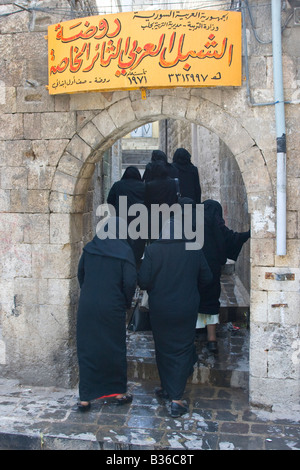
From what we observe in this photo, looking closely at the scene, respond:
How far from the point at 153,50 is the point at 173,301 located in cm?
221

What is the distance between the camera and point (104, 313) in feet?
14.4

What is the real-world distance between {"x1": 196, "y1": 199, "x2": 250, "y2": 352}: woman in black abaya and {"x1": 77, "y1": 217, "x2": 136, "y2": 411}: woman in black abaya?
3.58 ft

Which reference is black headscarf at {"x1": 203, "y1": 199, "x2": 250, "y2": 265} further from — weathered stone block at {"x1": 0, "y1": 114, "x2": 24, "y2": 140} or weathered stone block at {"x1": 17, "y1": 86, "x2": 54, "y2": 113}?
weathered stone block at {"x1": 0, "y1": 114, "x2": 24, "y2": 140}

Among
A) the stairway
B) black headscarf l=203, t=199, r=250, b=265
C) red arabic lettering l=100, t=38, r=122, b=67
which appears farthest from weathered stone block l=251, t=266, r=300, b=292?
red arabic lettering l=100, t=38, r=122, b=67

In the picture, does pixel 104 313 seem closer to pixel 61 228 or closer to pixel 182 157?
pixel 61 228

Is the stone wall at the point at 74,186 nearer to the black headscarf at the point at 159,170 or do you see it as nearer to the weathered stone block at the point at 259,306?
the weathered stone block at the point at 259,306

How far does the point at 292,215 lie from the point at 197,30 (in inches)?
70.9

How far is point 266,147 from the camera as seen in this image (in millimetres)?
4453

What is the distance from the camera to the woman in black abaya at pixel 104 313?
439 cm

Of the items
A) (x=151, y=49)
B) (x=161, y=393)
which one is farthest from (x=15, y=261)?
(x=151, y=49)

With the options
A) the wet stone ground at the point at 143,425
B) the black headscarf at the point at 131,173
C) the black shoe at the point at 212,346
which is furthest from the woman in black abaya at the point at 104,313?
the black headscarf at the point at 131,173

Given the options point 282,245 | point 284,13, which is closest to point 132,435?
point 282,245

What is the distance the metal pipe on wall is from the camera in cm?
427

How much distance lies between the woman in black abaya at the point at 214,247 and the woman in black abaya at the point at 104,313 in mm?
1091
